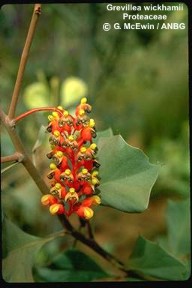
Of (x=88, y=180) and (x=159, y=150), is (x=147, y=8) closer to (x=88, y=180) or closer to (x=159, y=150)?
(x=88, y=180)

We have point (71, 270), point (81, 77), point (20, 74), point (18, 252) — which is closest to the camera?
point (20, 74)

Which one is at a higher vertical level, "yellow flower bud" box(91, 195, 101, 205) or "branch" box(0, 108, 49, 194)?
"branch" box(0, 108, 49, 194)

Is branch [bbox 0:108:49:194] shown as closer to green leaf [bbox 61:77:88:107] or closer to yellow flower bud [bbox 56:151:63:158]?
yellow flower bud [bbox 56:151:63:158]

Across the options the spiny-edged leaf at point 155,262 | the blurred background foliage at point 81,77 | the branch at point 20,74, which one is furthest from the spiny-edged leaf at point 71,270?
the branch at point 20,74

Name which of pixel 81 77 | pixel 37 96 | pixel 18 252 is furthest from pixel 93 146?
pixel 81 77

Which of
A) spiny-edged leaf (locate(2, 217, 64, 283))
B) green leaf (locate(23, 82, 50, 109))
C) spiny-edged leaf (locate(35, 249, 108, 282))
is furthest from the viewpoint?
green leaf (locate(23, 82, 50, 109))

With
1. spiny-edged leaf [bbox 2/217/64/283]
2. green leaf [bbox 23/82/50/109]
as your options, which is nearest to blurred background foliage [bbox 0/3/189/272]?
green leaf [bbox 23/82/50/109]

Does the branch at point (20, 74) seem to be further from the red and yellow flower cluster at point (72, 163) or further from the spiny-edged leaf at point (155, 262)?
the spiny-edged leaf at point (155, 262)

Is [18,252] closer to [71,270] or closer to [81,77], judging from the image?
[71,270]
